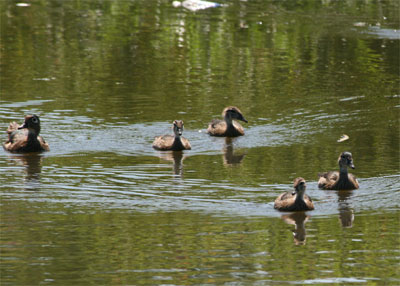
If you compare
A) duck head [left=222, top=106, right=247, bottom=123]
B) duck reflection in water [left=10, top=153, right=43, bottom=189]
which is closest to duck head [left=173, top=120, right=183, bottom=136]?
duck head [left=222, top=106, right=247, bottom=123]

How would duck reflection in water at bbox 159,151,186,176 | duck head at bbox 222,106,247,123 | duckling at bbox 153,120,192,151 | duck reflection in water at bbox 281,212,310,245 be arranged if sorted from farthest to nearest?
duck head at bbox 222,106,247,123, duckling at bbox 153,120,192,151, duck reflection in water at bbox 159,151,186,176, duck reflection in water at bbox 281,212,310,245

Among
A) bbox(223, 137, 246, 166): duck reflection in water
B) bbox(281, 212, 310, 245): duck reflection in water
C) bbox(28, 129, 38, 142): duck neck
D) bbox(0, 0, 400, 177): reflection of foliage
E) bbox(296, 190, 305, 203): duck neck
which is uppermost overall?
bbox(0, 0, 400, 177): reflection of foliage

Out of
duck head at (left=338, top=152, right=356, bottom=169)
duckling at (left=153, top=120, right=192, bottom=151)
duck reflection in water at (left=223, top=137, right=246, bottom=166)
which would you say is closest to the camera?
duck head at (left=338, top=152, right=356, bottom=169)

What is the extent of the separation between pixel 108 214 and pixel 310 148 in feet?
22.5

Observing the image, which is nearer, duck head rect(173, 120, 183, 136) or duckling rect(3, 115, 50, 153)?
duckling rect(3, 115, 50, 153)

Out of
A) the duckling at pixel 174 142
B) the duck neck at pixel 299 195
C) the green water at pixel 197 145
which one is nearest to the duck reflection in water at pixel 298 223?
the green water at pixel 197 145

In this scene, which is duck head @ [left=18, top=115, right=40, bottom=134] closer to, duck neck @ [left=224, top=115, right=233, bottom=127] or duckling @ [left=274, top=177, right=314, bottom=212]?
duck neck @ [left=224, top=115, right=233, bottom=127]

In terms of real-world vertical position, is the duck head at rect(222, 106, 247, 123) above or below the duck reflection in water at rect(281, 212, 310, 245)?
above

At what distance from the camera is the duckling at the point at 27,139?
64.9ft

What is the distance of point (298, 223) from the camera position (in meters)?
14.7

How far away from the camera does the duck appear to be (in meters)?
16.8

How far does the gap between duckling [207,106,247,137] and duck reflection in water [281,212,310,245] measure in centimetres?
682

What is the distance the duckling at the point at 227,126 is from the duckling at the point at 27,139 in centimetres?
391

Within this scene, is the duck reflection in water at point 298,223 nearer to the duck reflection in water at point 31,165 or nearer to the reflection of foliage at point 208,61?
the duck reflection in water at point 31,165
